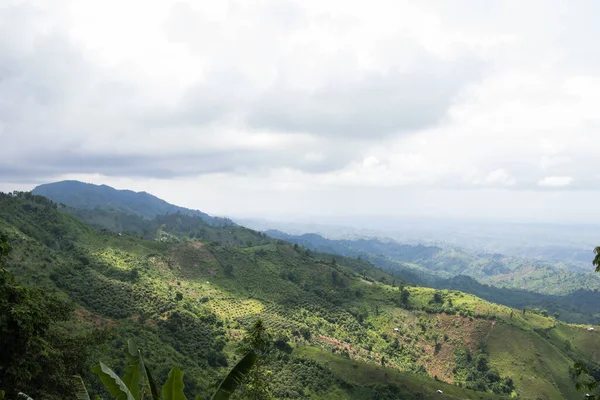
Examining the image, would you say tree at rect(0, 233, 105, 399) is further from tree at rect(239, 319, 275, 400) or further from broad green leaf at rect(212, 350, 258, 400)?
broad green leaf at rect(212, 350, 258, 400)

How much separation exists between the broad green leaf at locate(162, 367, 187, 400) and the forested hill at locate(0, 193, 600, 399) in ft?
108

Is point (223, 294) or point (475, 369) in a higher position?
point (223, 294)

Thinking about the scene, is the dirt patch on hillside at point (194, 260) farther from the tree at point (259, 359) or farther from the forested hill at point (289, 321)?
the tree at point (259, 359)

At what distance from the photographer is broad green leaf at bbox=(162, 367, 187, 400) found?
7492 millimetres

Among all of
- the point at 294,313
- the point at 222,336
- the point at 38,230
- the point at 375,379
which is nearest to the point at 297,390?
the point at 375,379

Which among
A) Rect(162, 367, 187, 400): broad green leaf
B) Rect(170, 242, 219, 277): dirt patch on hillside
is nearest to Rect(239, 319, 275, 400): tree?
Rect(162, 367, 187, 400): broad green leaf

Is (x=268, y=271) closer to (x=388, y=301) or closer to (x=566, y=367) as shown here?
(x=388, y=301)

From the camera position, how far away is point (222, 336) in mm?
66750

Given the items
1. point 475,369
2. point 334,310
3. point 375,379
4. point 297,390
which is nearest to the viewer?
point 297,390

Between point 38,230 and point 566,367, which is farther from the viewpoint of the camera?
point 38,230

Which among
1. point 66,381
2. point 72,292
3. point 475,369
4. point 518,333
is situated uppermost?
point 66,381

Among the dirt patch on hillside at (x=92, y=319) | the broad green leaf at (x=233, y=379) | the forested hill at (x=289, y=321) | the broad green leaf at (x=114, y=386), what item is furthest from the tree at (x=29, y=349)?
the dirt patch on hillside at (x=92, y=319)

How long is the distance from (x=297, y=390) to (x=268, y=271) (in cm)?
6807

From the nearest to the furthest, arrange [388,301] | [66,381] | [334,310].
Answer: [66,381], [334,310], [388,301]
